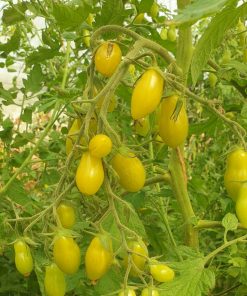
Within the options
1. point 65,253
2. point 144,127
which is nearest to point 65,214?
point 65,253

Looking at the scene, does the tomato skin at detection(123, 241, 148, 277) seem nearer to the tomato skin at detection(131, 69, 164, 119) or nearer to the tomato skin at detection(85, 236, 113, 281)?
the tomato skin at detection(85, 236, 113, 281)

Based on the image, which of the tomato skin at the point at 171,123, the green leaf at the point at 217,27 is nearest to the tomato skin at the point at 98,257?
the tomato skin at the point at 171,123

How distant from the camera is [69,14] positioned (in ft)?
3.08

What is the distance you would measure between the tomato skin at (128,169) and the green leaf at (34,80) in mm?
602

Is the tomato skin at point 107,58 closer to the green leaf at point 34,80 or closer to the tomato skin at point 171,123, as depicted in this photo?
the tomato skin at point 171,123

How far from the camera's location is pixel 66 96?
1.20m

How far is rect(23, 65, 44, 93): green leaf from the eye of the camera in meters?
1.33

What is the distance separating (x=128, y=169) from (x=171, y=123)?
0.27ft

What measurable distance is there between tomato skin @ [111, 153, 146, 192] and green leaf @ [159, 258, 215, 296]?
0.14 meters

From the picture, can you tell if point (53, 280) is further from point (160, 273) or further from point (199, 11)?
point (199, 11)

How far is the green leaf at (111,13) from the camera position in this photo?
96cm

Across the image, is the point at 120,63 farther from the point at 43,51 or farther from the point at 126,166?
the point at 43,51

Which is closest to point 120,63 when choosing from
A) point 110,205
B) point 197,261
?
point 110,205

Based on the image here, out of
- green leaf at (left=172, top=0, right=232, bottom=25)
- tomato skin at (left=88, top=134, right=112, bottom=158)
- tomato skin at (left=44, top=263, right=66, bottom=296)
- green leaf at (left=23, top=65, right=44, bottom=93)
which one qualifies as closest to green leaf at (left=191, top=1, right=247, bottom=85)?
green leaf at (left=172, top=0, right=232, bottom=25)
